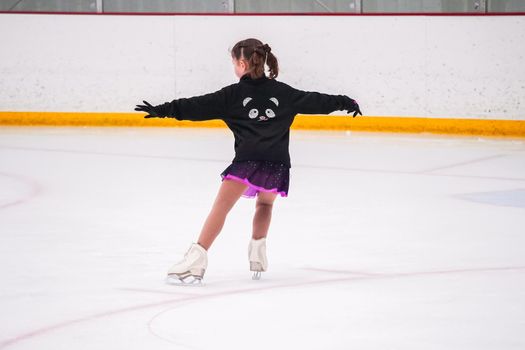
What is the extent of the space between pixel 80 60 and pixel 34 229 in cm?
684

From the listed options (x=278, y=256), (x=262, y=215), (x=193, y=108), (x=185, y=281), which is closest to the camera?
(x=193, y=108)

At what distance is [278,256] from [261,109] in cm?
89

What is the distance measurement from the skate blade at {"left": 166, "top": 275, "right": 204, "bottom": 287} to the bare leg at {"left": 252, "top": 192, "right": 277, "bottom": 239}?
303 millimetres

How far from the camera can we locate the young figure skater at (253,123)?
417cm

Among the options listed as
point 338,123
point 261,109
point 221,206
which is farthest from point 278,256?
point 338,123

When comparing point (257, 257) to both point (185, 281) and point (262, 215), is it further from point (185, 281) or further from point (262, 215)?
point (185, 281)

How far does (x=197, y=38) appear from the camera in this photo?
1198cm

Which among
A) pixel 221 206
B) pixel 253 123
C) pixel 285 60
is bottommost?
pixel 221 206

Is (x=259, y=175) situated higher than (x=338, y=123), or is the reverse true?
(x=259, y=175)

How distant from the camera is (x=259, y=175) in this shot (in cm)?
424

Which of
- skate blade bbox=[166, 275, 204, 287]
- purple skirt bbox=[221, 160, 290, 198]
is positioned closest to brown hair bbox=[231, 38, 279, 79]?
purple skirt bbox=[221, 160, 290, 198]

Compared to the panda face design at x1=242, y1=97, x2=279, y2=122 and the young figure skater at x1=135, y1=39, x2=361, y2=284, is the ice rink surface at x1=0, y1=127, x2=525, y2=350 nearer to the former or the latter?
the young figure skater at x1=135, y1=39, x2=361, y2=284

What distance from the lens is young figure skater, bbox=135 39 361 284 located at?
4168mm

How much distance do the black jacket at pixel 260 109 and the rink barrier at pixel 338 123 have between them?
23.8 feet
